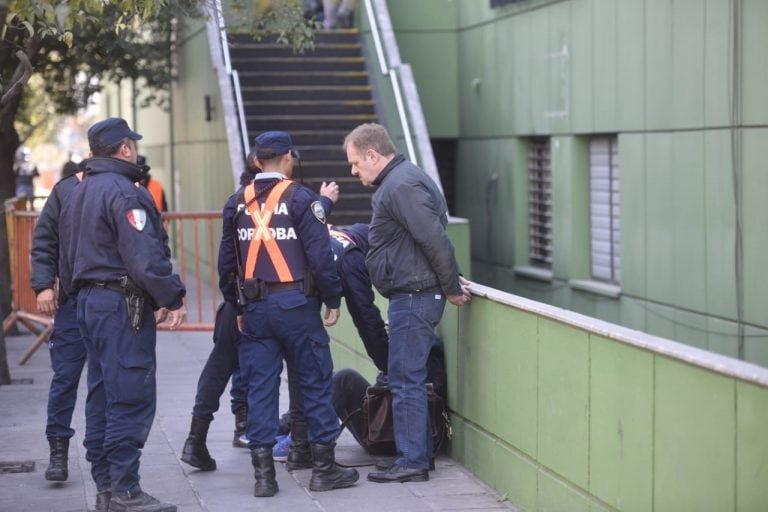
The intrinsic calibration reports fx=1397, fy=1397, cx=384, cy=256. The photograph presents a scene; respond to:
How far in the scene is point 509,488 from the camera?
23.3 ft

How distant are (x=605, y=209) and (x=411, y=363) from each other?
29.3 ft

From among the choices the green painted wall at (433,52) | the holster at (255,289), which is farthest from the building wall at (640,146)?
the holster at (255,289)

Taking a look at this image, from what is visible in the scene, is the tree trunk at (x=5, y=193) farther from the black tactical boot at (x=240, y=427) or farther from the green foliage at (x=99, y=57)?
the black tactical boot at (x=240, y=427)

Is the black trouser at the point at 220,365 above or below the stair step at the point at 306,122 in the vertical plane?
below

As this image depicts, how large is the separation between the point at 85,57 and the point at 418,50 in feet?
16.9

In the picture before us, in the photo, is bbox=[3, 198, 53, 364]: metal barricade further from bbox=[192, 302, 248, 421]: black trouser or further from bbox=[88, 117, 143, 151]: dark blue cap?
bbox=[88, 117, 143, 151]: dark blue cap

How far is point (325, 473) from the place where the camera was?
7410 mm

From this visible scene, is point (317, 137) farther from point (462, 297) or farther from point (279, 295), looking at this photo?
point (279, 295)

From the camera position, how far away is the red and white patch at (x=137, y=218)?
6.65 metres

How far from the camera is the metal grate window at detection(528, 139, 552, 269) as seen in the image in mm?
17984

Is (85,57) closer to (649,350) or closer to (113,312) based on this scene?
(113,312)

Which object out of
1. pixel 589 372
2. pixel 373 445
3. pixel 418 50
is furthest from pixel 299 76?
pixel 589 372

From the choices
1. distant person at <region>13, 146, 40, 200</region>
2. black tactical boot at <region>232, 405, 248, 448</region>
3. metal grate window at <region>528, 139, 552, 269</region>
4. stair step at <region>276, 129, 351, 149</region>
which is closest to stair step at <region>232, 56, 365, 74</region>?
stair step at <region>276, 129, 351, 149</region>

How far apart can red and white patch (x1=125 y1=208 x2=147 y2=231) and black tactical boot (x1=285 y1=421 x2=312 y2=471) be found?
5.93ft
